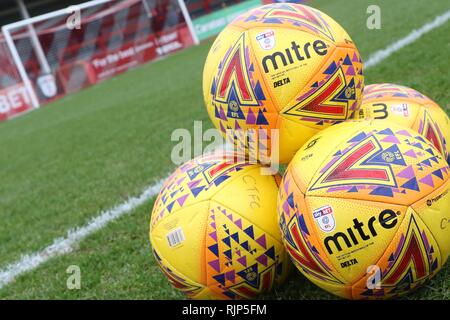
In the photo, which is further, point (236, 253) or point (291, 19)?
point (291, 19)

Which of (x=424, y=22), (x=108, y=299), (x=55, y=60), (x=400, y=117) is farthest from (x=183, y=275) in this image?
(x=55, y=60)

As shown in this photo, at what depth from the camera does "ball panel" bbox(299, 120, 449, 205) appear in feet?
7.02

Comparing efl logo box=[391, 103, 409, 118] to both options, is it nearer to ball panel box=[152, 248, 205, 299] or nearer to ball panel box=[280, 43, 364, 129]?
ball panel box=[280, 43, 364, 129]

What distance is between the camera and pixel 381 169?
7.09 ft

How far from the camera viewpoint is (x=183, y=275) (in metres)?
2.62

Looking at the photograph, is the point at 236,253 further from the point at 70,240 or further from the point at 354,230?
the point at 70,240

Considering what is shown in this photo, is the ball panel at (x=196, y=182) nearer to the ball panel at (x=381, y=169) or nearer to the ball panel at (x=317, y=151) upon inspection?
the ball panel at (x=317, y=151)

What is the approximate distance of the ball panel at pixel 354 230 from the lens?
2.12 metres

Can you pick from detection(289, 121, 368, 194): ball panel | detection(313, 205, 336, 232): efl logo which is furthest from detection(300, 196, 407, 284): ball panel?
detection(289, 121, 368, 194): ball panel

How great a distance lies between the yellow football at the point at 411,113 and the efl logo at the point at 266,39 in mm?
598

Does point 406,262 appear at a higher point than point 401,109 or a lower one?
lower

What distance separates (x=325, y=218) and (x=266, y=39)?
93 centimetres

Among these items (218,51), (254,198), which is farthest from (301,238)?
(218,51)
